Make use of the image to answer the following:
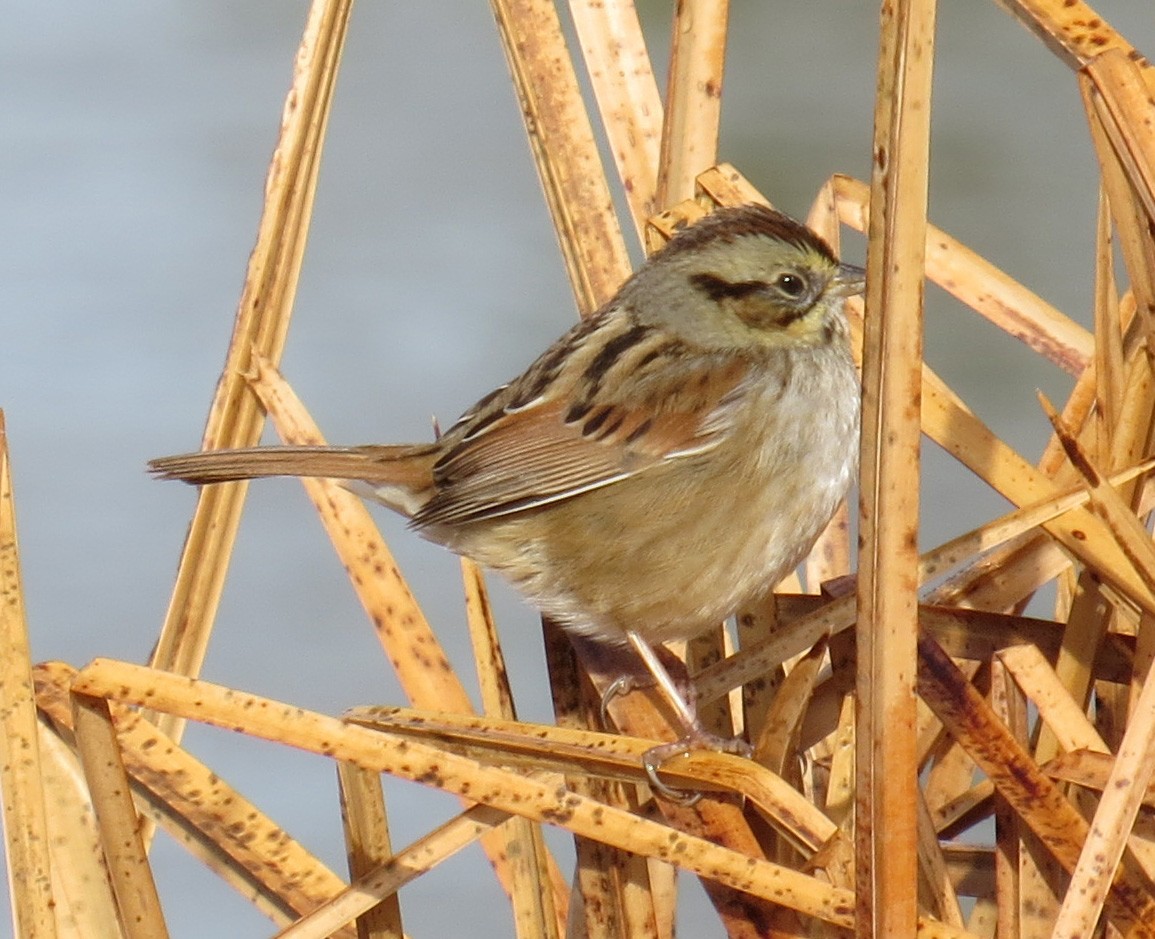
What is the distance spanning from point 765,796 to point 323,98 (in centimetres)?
121

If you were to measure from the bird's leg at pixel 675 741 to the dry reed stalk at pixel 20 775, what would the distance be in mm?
631

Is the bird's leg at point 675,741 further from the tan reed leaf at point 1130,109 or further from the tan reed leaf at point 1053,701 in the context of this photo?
the tan reed leaf at point 1130,109

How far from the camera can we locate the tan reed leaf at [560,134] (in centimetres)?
267

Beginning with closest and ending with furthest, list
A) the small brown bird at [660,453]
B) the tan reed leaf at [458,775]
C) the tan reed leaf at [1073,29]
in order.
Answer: the tan reed leaf at [458,775], the tan reed leaf at [1073,29], the small brown bird at [660,453]

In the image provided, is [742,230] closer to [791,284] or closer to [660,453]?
[791,284]

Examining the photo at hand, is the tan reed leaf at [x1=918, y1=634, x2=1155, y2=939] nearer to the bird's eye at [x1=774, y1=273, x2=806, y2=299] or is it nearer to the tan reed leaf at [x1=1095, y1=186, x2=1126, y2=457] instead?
the tan reed leaf at [x1=1095, y1=186, x2=1126, y2=457]

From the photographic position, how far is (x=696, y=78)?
2.63 metres

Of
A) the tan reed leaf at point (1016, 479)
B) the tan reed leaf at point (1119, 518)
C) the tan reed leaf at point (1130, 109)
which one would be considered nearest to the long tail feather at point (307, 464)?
the tan reed leaf at point (1016, 479)

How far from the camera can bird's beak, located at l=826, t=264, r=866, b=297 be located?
102 inches

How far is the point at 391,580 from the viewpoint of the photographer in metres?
2.40

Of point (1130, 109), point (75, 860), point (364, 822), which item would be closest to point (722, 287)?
point (1130, 109)

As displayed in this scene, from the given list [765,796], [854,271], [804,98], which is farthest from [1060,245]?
[765,796]

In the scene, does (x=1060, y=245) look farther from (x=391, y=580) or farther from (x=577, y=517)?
(x=391, y=580)

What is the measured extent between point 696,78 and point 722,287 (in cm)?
31
